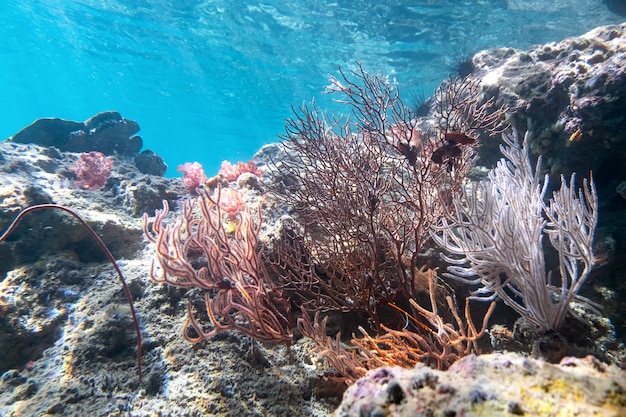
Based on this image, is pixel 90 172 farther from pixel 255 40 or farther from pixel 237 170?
pixel 255 40

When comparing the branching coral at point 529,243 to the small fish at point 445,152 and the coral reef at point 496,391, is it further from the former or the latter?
the coral reef at point 496,391

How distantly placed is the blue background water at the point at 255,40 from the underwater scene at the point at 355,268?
10941 millimetres

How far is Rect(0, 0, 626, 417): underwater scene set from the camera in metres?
2.30

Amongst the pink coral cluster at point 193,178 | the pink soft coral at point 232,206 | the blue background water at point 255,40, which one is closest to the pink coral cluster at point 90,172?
the pink coral cluster at point 193,178

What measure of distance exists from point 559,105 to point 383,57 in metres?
19.7

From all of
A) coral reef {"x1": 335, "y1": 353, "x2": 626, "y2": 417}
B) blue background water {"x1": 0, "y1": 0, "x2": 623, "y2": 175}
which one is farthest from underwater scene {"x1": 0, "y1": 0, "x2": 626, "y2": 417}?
blue background water {"x1": 0, "y1": 0, "x2": 623, "y2": 175}

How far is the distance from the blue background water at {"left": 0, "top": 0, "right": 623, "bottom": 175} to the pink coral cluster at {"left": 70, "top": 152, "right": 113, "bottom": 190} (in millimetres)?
13438

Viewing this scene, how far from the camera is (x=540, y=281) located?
230cm

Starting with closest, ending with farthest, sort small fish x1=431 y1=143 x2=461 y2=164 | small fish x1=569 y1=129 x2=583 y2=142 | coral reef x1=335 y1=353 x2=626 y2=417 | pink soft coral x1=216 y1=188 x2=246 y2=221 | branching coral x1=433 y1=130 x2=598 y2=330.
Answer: coral reef x1=335 y1=353 x2=626 y2=417, branching coral x1=433 y1=130 x2=598 y2=330, small fish x1=431 y1=143 x2=461 y2=164, small fish x1=569 y1=129 x2=583 y2=142, pink soft coral x1=216 y1=188 x2=246 y2=221

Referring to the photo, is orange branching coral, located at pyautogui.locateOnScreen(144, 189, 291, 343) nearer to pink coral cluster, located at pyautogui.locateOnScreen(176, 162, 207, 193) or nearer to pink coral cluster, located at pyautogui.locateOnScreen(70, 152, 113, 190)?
pink coral cluster, located at pyautogui.locateOnScreen(176, 162, 207, 193)

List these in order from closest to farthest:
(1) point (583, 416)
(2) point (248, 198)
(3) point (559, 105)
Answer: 1. (1) point (583, 416)
2. (3) point (559, 105)
3. (2) point (248, 198)

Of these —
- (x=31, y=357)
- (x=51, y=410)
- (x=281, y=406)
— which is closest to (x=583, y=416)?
(x=281, y=406)

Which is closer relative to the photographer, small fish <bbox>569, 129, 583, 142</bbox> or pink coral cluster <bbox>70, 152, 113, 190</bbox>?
small fish <bbox>569, 129, 583, 142</bbox>

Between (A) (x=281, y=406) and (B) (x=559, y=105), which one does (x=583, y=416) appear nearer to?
(A) (x=281, y=406)
